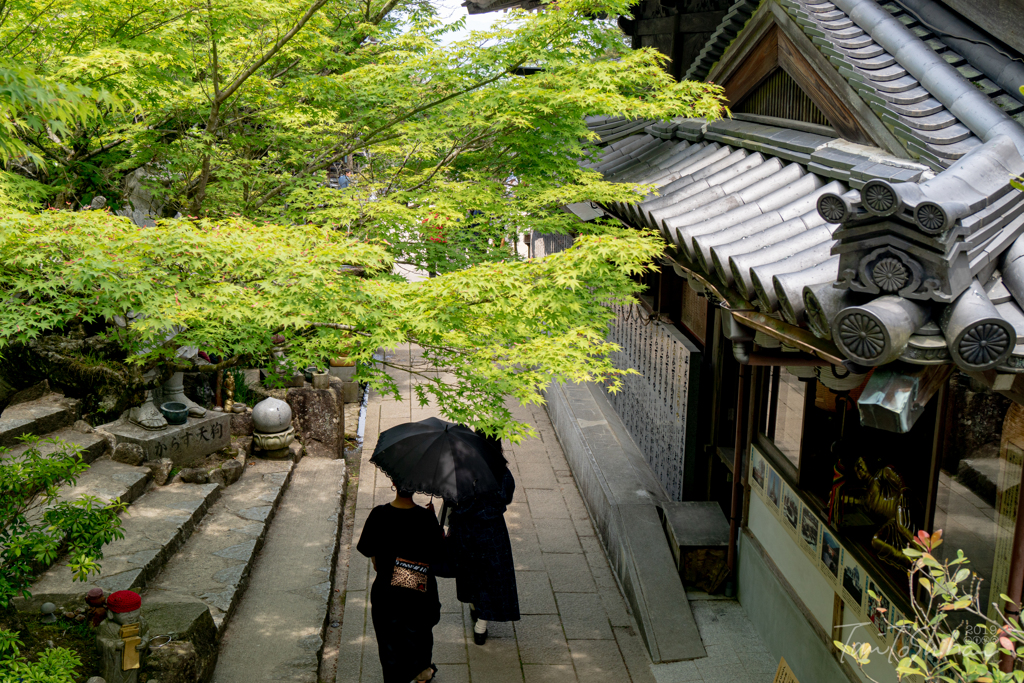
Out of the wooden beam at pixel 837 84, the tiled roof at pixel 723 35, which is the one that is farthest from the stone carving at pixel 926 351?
the tiled roof at pixel 723 35

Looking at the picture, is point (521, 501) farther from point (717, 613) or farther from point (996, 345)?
point (996, 345)

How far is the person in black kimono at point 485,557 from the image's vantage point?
24.7 ft

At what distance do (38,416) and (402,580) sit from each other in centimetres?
659

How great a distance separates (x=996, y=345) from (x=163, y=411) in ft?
34.5

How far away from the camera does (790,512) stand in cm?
712

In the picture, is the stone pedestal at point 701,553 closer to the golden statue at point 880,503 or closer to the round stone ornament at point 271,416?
the golden statue at point 880,503

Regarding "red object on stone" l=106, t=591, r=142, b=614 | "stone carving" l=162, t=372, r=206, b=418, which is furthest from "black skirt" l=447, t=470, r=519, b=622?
"stone carving" l=162, t=372, r=206, b=418

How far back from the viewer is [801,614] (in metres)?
6.87

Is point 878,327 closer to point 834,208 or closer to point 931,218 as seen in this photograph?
point 931,218

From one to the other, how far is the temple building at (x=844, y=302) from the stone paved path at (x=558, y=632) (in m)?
0.34

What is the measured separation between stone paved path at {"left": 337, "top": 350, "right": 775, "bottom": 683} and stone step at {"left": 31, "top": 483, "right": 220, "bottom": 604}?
2.00 metres

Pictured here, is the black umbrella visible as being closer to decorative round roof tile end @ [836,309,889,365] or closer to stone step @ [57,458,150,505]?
stone step @ [57,458,150,505]

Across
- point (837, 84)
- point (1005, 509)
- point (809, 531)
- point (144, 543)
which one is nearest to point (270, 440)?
point (144, 543)

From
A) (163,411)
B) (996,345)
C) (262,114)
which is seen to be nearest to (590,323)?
(996,345)
